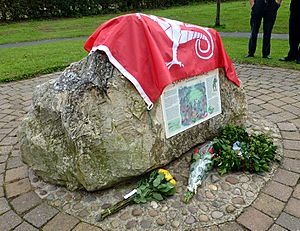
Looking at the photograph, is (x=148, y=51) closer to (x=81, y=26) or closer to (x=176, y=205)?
(x=176, y=205)

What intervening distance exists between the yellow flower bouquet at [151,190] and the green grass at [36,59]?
4.78m

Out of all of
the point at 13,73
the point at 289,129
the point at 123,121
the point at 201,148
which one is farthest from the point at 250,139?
the point at 13,73

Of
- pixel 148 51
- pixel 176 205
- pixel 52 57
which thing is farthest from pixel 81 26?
pixel 176 205

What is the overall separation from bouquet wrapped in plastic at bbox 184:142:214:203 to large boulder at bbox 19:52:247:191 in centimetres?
29

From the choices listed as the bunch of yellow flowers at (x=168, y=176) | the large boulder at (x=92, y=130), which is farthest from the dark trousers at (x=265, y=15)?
the bunch of yellow flowers at (x=168, y=176)

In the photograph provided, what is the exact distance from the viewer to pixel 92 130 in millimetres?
2562

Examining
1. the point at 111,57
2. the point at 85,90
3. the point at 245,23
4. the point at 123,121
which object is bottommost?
the point at 245,23

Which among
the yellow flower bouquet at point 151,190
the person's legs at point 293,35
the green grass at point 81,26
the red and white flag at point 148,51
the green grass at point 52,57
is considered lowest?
the green grass at point 81,26

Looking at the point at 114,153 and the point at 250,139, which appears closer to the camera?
the point at 114,153

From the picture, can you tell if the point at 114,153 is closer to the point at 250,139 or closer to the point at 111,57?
the point at 111,57

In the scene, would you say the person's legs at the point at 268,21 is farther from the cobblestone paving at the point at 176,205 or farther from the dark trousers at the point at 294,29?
the cobblestone paving at the point at 176,205

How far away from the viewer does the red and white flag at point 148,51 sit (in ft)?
8.67

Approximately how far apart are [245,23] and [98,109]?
1150 cm

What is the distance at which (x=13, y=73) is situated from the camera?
22.3 feet
